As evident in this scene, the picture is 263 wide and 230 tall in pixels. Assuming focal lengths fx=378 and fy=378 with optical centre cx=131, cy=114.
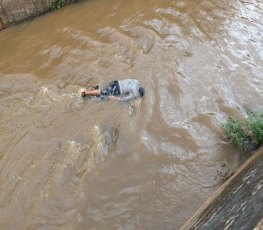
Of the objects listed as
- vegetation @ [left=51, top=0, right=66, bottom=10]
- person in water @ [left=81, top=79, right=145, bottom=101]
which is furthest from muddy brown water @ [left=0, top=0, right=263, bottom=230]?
vegetation @ [left=51, top=0, right=66, bottom=10]

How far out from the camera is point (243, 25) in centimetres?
862

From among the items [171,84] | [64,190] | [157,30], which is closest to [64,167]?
[64,190]

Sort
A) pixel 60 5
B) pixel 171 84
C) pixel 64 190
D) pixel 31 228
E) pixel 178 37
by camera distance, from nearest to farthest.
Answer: pixel 31 228 < pixel 64 190 < pixel 171 84 < pixel 178 37 < pixel 60 5

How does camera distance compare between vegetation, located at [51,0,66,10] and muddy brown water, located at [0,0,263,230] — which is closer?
muddy brown water, located at [0,0,263,230]

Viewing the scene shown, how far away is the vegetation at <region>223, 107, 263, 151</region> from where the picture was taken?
5488 mm

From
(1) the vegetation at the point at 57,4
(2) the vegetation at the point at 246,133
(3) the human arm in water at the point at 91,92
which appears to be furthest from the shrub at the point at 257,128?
(1) the vegetation at the point at 57,4

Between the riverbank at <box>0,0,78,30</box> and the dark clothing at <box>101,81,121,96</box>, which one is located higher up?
the riverbank at <box>0,0,78,30</box>

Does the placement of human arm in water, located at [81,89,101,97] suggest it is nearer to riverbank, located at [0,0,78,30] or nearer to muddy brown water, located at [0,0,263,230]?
muddy brown water, located at [0,0,263,230]

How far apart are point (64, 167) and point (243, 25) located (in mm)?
5488

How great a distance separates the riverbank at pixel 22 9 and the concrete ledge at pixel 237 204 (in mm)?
6576

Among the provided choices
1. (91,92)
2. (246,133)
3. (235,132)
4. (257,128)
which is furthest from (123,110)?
(257,128)

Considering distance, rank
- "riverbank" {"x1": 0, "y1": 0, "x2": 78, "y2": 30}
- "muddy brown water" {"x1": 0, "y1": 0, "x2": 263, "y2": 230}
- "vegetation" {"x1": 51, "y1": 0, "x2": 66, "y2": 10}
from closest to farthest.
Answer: "muddy brown water" {"x1": 0, "y1": 0, "x2": 263, "y2": 230}
"riverbank" {"x1": 0, "y1": 0, "x2": 78, "y2": 30}
"vegetation" {"x1": 51, "y1": 0, "x2": 66, "y2": 10}

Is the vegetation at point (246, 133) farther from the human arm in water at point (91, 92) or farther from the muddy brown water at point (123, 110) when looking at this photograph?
the human arm in water at point (91, 92)

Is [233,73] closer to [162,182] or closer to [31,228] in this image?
[162,182]
